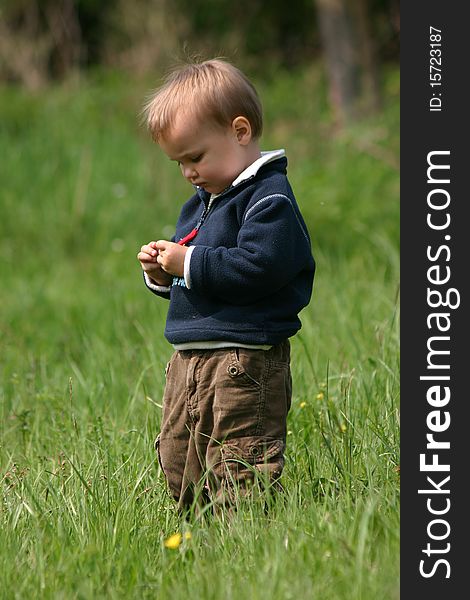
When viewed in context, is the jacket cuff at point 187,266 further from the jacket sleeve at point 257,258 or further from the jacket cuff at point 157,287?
the jacket cuff at point 157,287

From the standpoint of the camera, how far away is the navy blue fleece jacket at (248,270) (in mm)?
2645

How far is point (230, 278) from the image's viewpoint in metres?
2.65

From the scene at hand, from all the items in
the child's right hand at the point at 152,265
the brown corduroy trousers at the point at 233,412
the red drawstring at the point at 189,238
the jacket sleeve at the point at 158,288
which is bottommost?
the brown corduroy trousers at the point at 233,412

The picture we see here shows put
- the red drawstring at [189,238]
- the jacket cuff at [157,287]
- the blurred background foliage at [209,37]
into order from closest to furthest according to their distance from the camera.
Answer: the red drawstring at [189,238] < the jacket cuff at [157,287] < the blurred background foliage at [209,37]

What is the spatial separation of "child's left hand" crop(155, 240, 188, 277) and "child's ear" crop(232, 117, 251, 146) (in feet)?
1.07

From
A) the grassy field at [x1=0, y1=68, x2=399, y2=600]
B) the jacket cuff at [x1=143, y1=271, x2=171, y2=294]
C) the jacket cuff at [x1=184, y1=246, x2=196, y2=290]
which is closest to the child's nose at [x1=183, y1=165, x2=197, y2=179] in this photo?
the jacket cuff at [x1=184, y1=246, x2=196, y2=290]

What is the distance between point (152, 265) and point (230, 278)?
0.99 feet

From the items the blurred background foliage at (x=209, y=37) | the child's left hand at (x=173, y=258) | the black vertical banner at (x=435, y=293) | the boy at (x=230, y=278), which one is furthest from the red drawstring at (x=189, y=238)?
the blurred background foliage at (x=209, y=37)

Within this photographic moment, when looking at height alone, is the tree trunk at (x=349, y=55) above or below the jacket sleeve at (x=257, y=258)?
above

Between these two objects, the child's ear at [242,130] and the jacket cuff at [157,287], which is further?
the jacket cuff at [157,287]

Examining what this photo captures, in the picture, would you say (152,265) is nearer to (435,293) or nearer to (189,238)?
(189,238)

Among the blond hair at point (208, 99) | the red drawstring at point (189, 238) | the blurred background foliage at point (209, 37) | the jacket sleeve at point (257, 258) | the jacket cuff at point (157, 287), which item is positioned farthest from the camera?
the blurred background foliage at point (209, 37)

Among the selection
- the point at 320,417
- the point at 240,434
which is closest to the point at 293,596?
the point at 240,434

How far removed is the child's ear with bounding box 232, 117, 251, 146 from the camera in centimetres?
276
